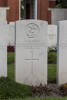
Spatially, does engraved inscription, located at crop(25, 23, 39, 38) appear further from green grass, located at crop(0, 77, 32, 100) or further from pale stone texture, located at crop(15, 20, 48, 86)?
green grass, located at crop(0, 77, 32, 100)

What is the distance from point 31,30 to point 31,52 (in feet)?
1.82

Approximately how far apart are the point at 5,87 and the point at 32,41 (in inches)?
69.3

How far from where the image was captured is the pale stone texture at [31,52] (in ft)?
31.8

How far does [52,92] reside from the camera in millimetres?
9242

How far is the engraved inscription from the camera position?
31.8 ft

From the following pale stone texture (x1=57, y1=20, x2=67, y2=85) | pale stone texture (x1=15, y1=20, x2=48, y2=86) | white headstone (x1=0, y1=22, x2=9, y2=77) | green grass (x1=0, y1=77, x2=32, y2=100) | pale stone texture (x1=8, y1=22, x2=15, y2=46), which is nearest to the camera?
green grass (x1=0, y1=77, x2=32, y2=100)

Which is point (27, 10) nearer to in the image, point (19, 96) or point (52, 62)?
point (52, 62)

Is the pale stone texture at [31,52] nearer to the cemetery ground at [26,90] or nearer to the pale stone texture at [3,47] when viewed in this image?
the pale stone texture at [3,47]

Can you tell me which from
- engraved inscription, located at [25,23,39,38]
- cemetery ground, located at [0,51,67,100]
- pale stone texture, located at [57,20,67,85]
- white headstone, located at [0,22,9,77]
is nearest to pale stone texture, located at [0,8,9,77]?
white headstone, located at [0,22,9,77]

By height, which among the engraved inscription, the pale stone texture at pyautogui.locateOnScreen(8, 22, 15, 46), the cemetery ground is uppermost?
the engraved inscription

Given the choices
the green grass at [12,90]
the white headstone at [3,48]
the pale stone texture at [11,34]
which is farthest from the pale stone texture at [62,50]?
the pale stone texture at [11,34]

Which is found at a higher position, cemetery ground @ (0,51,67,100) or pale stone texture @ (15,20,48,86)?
pale stone texture @ (15,20,48,86)

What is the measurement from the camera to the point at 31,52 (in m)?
9.73

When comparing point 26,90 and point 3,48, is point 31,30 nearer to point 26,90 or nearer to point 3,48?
point 3,48
